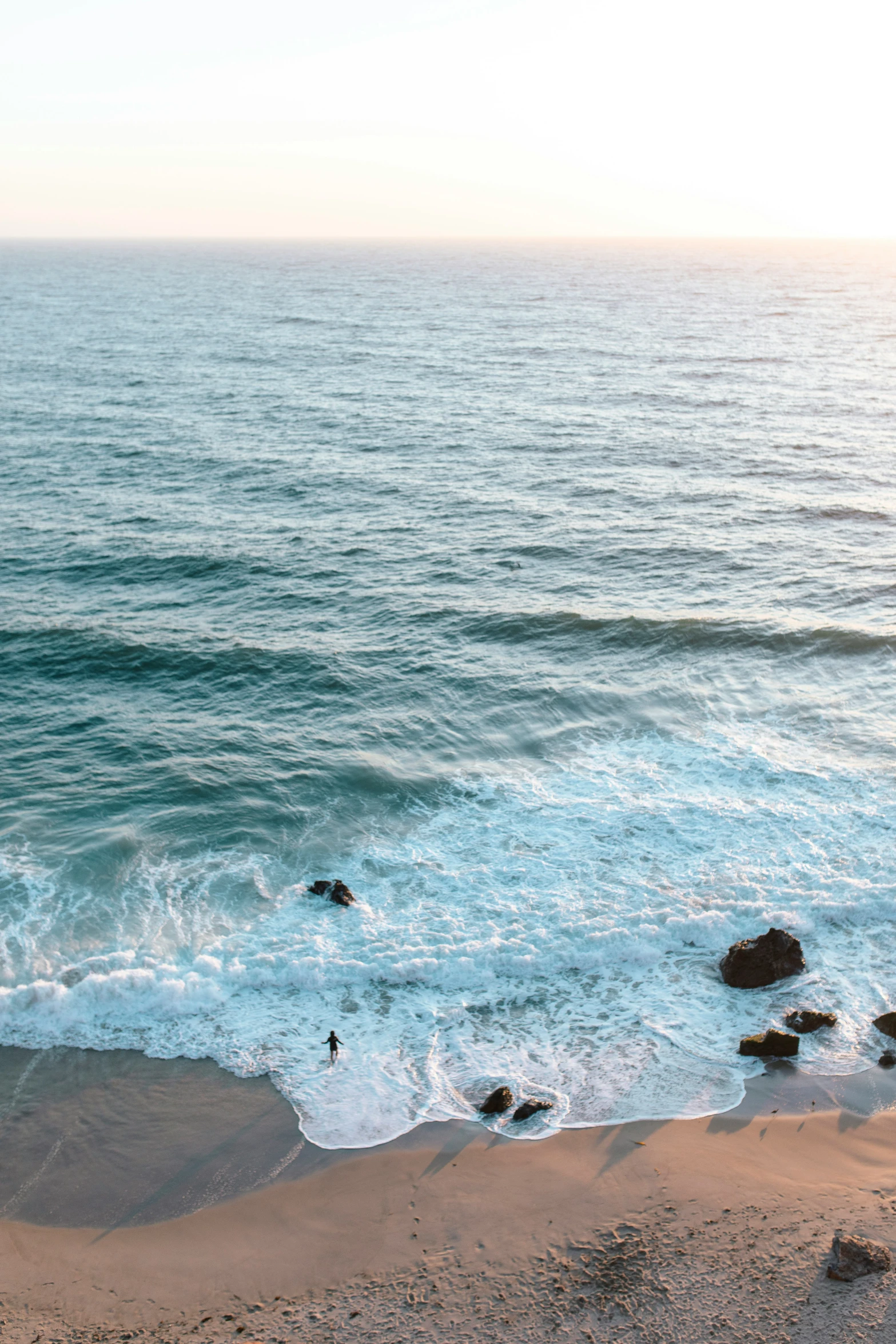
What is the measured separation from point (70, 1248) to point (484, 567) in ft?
88.7

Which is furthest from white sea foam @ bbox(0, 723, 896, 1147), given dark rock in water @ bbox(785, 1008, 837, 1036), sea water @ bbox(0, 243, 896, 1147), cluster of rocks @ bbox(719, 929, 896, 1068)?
cluster of rocks @ bbox(719, 929, 896, 1068)

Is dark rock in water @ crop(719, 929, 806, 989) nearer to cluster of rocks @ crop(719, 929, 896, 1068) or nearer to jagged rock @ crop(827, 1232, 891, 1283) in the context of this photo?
cluster of rocks @ crop(719, 929, 896, 1068)

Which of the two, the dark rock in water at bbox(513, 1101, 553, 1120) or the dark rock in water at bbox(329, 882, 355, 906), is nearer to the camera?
the dark rock in water at bbox(513, 1101, 553, 1120)

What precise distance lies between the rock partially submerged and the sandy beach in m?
4.69

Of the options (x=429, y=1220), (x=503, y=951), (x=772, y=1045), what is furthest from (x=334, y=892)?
(x=772, y=1045)

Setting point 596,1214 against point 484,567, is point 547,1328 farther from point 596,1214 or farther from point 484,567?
point 484,567

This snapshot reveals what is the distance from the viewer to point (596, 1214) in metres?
12.7

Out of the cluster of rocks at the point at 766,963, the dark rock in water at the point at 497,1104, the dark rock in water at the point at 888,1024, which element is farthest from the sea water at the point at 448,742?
the dark rock in water at the point at 497,1104

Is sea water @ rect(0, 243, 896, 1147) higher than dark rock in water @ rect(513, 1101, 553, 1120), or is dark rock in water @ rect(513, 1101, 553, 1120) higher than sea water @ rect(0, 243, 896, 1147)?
sea water @ rect(0, 243, 896, 1147)

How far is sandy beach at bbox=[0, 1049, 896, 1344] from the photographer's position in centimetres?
1127

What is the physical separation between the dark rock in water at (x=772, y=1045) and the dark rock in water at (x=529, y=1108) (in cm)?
372

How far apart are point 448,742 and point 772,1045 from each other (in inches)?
486

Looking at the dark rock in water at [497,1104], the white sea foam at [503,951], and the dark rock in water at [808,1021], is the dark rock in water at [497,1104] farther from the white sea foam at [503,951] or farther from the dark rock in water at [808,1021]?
the dark rock in water at [808,1021]

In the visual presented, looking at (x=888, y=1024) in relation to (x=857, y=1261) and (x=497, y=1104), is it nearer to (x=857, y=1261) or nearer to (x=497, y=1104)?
(x=857, y=1261)
